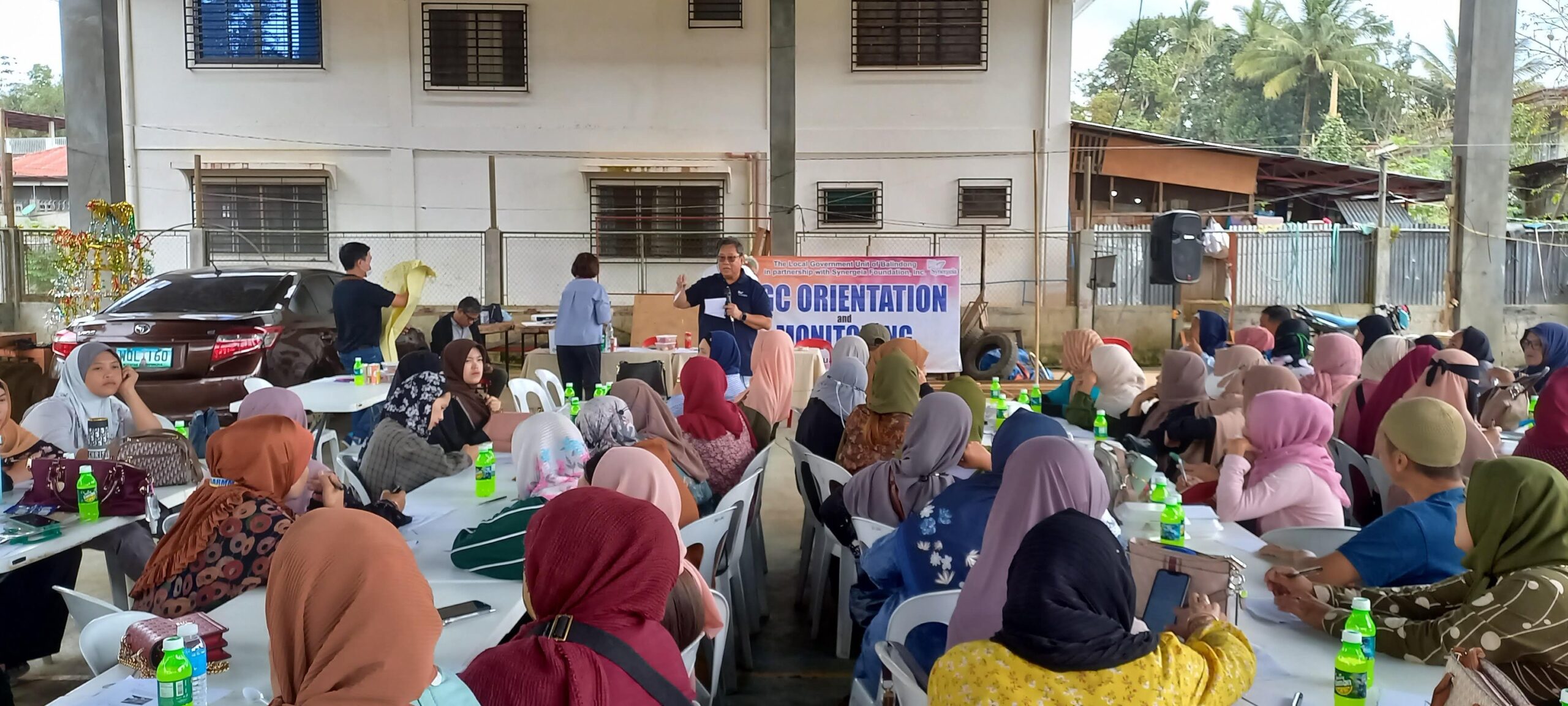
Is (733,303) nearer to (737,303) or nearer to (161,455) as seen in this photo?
(737,303)

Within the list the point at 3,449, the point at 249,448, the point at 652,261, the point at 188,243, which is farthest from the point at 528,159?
the point at 249,448

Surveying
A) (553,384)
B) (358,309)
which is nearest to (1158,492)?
(553,384)

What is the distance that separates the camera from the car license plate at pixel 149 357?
6.96 metres

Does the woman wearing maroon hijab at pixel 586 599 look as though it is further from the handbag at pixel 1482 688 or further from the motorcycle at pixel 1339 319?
the motorcycle at pixel 1339 319

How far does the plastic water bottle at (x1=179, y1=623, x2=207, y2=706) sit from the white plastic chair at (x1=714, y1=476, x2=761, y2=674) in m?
1.60

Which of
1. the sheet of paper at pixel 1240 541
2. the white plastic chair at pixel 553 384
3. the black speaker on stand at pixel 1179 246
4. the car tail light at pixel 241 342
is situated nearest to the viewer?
the sheet of paper at pixel 1240 541

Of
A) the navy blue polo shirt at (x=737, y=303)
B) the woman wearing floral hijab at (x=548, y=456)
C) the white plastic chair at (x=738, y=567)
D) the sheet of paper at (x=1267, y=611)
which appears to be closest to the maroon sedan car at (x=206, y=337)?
the navy blue polo shirt at (x=737, y=303)

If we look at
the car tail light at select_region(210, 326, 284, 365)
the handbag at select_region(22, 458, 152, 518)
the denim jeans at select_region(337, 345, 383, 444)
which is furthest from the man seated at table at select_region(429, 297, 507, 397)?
the handbag at select_region(22, 458, 152, 518)

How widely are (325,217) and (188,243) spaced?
1615mm

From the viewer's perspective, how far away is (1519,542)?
2.05 meters

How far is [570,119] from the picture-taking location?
1380cm

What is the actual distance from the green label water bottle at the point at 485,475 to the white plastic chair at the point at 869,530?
4.45ft

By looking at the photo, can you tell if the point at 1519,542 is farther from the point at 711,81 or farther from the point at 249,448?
the point at 711,81

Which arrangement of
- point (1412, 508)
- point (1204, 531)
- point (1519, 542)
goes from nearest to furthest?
1. point (1519, 542)
2. point (1412, 508)
3. point (1204, 531)
